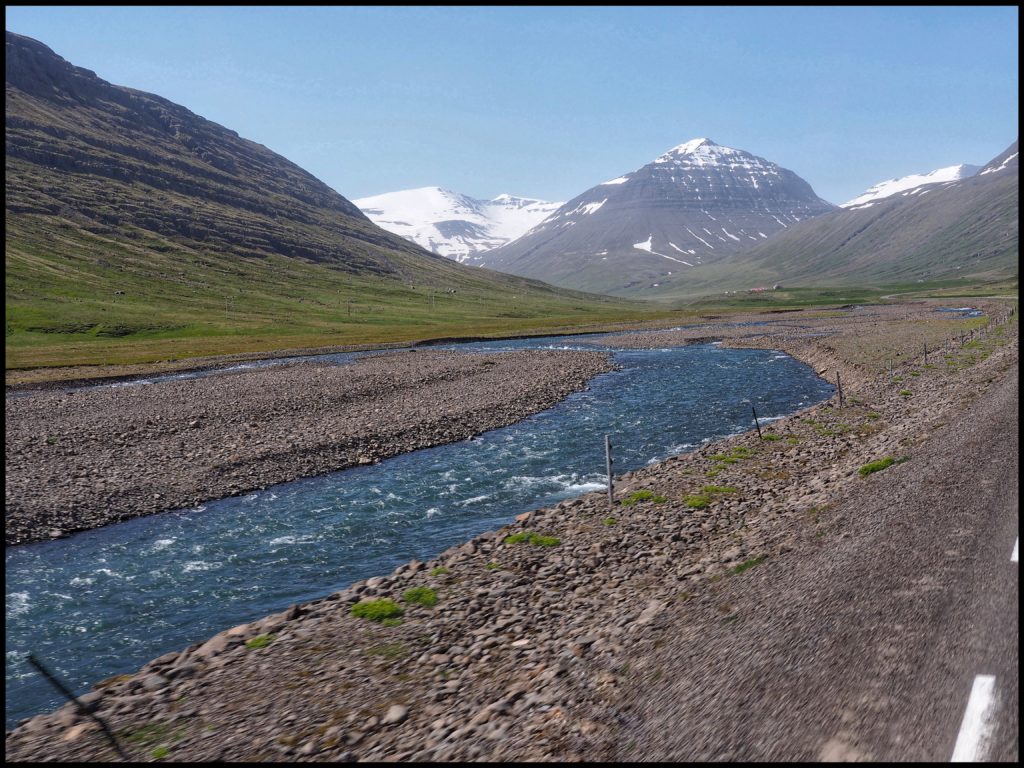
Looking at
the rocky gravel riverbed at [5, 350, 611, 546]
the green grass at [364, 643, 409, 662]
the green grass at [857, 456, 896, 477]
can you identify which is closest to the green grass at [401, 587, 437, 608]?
the green grass at [364, 643, 409, 662]

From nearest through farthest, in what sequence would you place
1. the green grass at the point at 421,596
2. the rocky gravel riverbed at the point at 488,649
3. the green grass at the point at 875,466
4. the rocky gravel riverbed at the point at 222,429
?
the rocky gravel riverbed at the point at 488,649 → the green grass at the point at 421,596 → the green grass at the point at 875,466 → the rocky gravel riverbed at the point at 222,429

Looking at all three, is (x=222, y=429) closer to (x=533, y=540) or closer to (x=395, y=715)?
(x=533, y=540)

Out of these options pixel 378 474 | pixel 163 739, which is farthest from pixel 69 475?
pixel 163 739

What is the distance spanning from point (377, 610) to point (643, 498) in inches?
508

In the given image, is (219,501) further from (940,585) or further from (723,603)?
(940,585)

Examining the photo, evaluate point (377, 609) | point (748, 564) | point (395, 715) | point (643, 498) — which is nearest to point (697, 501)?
point (643, 498)

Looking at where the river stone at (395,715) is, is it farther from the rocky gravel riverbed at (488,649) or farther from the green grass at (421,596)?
the green grass at (421,596)

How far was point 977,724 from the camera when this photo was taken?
920 centimetres

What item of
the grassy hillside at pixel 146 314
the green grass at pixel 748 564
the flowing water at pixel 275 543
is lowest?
the flowing water at pixel 275 543

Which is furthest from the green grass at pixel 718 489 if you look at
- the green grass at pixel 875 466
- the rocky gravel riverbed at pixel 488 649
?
the green grass at pixel 875 466

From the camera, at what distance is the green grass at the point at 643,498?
2586 centimetres

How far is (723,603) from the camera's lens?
47.8 feet

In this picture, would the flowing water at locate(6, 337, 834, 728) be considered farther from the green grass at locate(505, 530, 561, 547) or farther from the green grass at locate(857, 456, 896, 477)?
the green grass at locate(857, 456, 896, 477)

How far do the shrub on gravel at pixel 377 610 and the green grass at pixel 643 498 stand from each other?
37.6 ft
